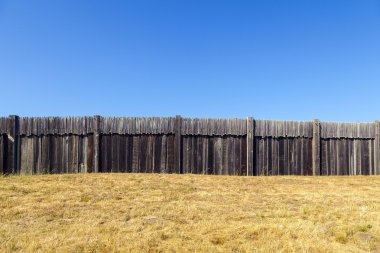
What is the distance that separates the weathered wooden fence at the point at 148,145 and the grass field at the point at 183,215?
1.85 m

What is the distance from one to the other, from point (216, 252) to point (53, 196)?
5.66 metres

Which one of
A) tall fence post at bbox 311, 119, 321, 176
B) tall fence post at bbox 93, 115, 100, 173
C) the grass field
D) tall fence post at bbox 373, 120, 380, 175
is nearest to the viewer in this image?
the grass field

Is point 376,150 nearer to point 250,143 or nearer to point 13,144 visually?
point 250,143

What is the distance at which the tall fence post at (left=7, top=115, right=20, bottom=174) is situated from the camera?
14.0 meters

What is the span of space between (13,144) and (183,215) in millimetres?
9648

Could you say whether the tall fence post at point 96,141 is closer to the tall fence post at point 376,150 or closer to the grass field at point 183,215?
the grass field at point 183,215

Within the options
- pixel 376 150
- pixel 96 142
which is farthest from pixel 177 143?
pixel 376 150

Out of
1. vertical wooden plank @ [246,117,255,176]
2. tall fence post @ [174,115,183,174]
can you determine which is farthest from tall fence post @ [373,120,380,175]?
tall fence post @ [174,115,183,174]

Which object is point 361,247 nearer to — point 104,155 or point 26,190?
point 26,190

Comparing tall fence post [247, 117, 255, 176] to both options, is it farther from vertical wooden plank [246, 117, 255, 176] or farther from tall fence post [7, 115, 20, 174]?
tall fence post [7, 115, 20, 174]

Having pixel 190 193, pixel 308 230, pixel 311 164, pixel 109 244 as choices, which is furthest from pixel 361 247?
pixel 311 164

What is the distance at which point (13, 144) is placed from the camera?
13969mm

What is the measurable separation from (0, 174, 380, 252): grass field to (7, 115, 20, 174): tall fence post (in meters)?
2.54

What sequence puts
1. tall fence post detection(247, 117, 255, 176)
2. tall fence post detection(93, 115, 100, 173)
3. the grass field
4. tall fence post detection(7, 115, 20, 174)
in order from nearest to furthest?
the grass field
tall fence post detection(93, 115, 100, 173)
tall fence post detection(7, 115, 20, 174)
tall fence post detection(247, 117, 255, 176)
